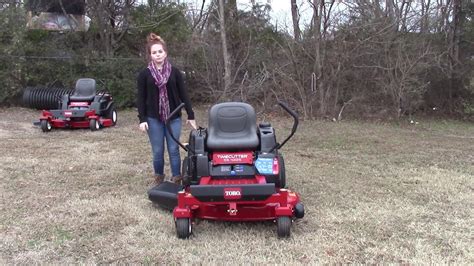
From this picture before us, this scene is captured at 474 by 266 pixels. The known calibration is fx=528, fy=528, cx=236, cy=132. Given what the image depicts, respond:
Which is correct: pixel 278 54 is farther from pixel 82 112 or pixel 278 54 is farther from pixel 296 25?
pixel 82 112

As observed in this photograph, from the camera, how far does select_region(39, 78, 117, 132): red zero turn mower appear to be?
35.1ft

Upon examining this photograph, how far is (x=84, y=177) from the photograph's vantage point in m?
6.55

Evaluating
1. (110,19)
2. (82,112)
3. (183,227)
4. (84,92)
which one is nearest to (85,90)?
(84,92)

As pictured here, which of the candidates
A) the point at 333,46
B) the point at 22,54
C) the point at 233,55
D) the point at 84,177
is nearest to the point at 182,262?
the point at 84,177

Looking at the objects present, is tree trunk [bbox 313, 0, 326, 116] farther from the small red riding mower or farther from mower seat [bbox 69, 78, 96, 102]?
the small red riding mower

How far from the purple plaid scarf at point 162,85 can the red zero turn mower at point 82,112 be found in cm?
557

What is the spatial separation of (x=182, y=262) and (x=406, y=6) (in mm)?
13582

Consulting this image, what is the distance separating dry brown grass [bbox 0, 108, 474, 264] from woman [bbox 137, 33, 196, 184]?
0.68 meters

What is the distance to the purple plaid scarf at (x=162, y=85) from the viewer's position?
5547 millimetres

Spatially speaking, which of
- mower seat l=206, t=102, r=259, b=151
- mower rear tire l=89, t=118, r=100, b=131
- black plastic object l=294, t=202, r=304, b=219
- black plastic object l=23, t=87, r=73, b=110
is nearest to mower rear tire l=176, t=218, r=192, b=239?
mower seat l=206, t=102, r=259, b=151

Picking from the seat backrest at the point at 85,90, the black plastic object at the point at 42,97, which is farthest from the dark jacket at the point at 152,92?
the black plastic object at the point at 42,97

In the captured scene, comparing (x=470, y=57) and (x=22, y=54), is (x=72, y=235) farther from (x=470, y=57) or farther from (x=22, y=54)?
(x=470, y=57)

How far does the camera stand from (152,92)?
5602 mm

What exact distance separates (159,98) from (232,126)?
108 centimetres
